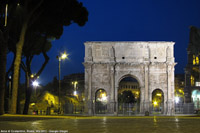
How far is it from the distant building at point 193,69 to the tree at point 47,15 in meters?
27.2

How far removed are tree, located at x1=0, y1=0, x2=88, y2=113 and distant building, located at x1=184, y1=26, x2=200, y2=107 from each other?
27.2m

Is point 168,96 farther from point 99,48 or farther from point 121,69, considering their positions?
point 99,48

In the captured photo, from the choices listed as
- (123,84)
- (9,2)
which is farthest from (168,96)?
(123,84)

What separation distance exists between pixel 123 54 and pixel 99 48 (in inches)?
115

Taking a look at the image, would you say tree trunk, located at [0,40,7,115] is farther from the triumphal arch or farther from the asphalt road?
the triumphal arch

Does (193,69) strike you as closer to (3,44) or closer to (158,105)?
(158,105)

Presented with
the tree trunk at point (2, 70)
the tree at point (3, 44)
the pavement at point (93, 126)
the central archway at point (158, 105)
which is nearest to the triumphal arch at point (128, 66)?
the central archway at point (158, 105)

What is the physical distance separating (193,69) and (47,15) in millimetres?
32800

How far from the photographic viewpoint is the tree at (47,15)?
75.3 feet

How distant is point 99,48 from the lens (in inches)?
1473

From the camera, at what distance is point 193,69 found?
50.9 metres

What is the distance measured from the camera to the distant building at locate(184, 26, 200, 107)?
48.5 metres

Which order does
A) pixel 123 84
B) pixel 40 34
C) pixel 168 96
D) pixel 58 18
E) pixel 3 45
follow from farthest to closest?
pixel 123 84
pixel 168 96
pixel 40 34
pixel 58 18
pixel 3 45

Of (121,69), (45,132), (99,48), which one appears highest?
(99,48)
